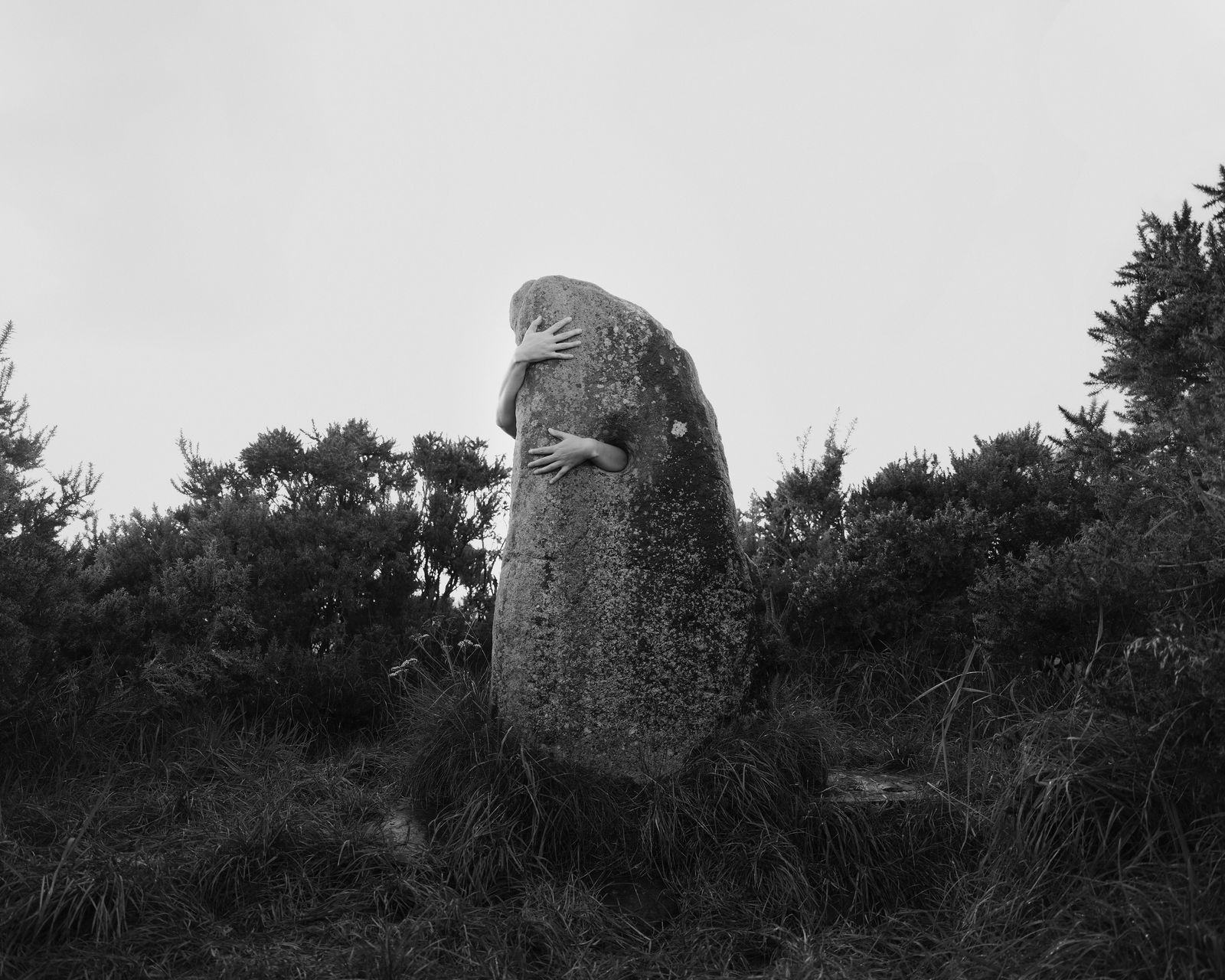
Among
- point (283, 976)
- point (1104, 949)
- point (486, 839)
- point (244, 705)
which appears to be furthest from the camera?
point (244, 705)

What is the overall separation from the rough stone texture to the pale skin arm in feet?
0.14

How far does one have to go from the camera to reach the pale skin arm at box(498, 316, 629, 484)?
4.35m

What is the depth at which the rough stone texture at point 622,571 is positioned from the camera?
13.9 feet

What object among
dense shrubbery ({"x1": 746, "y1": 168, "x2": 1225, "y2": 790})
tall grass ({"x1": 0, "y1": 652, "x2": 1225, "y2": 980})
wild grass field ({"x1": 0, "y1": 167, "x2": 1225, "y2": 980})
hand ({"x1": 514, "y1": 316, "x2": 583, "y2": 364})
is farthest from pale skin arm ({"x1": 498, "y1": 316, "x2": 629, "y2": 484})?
dense shrubbery ({"x1": 746, "y1": 168, "x2": 1225, "y2": 790})

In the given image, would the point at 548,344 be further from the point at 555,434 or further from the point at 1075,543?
the point at 1075,543

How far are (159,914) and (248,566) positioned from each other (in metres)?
→ 3.10

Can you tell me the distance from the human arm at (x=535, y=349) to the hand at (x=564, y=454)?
0.38 m

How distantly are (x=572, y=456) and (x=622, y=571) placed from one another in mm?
555

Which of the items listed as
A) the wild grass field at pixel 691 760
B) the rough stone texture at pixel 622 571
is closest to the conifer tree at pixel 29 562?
the wild grass field at pixel 691 760

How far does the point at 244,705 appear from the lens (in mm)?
6031

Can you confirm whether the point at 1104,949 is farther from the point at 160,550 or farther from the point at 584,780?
the point at 160,550

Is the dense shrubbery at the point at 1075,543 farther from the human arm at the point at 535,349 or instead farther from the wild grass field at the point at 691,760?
the human arm at the point at 535,349

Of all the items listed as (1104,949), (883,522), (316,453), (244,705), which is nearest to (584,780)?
(1104,949)

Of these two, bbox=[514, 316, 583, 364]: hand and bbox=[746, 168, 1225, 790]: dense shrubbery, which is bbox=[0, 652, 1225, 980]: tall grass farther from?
bbox=[514, 316, 583, 364]: hand
